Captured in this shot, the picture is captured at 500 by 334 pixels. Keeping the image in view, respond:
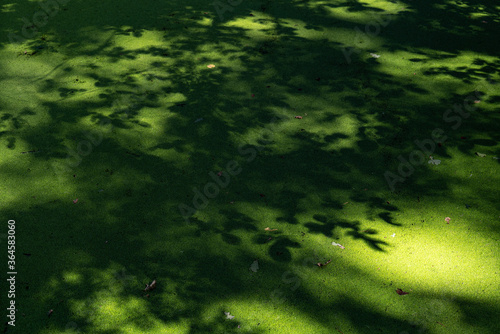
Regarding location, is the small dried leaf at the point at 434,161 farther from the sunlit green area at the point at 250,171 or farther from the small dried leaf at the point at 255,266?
the small dried leaf at the point at 255,266

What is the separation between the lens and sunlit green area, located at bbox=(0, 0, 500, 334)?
3.11m

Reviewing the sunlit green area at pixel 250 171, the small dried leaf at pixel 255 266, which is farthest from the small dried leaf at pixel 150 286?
the small dried leaf at pixel 255 266

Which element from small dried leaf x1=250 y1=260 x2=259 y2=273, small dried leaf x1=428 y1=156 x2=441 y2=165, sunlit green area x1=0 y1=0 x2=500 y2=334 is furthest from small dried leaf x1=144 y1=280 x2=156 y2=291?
small dried leaf x1=428 y1=156 x2=441 y2=165

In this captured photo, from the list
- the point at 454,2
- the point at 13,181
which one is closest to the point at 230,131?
the point at 13,181

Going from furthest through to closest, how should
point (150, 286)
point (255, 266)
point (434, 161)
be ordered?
point (434, 161)
point (255, 266)
point (150, 286)

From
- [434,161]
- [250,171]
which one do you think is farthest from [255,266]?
[434,161]

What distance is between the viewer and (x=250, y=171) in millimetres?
4219

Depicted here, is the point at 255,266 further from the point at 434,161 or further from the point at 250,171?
the point at 434,161

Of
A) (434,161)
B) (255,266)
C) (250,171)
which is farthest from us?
(434,161)

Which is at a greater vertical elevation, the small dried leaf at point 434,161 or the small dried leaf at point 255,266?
the small dried leaf at point 434,161

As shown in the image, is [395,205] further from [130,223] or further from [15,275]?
[15,275]

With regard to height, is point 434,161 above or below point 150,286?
above

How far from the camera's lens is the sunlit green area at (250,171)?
10.2ft

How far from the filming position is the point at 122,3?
23.3 feet
